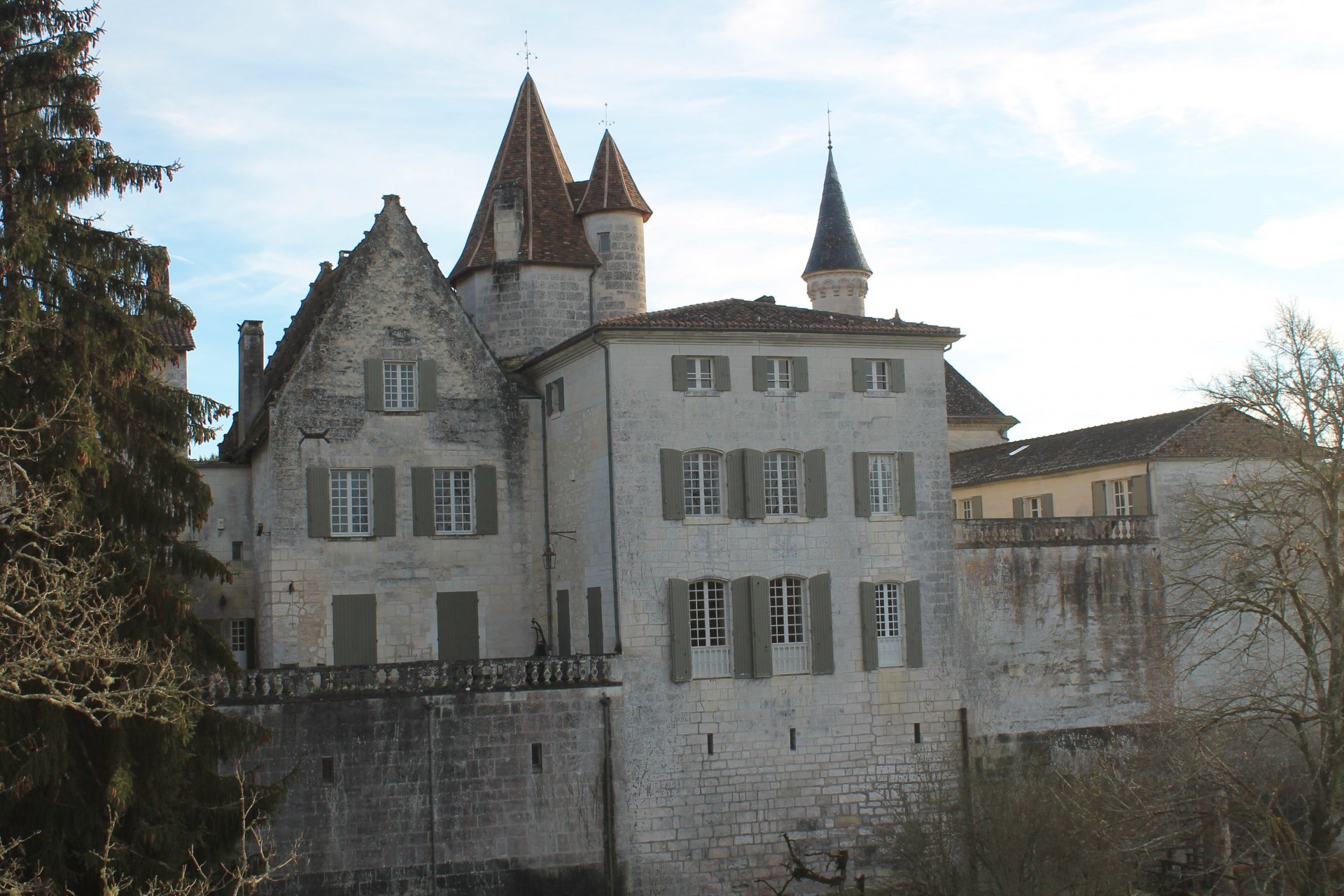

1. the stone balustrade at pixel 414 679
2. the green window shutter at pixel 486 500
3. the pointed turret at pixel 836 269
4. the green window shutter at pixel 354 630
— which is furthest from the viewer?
the pointed turret at pixel 836 269

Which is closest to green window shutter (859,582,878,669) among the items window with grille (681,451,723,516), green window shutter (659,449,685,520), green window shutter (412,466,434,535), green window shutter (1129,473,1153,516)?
window with grille (681,451,723,516)

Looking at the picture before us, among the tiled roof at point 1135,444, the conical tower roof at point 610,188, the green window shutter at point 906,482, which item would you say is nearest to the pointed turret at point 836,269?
the tiled roof at point 1135,444

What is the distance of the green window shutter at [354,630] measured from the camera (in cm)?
3025

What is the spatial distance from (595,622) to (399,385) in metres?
Result: 6.52

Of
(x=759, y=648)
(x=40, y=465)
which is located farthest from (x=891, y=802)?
(x=40, y=465)

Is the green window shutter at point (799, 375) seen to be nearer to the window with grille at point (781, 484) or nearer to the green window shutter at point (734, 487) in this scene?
the window with grille at point (781, 484)

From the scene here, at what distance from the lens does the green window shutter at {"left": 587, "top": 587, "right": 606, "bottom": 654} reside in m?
29.7

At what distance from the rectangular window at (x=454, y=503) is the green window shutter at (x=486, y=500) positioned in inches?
6.1

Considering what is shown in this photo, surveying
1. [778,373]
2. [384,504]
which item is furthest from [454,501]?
[778,373]

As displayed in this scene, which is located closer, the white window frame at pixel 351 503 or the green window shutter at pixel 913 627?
the white window frame at pixel 351 503

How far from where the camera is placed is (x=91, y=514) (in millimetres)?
17578

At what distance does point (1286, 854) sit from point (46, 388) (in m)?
19.7

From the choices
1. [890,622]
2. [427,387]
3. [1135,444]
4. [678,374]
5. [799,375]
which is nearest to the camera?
[678,374]

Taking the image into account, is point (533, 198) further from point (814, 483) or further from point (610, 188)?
point (814, 483)
